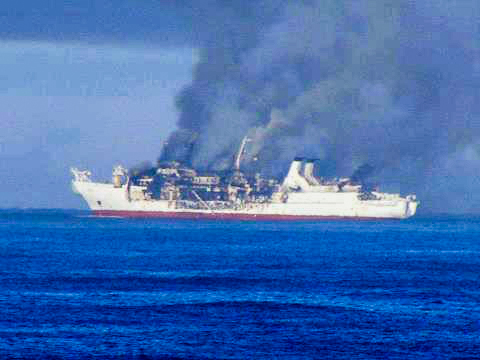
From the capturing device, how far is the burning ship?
18800 cm

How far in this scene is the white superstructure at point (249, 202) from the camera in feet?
615

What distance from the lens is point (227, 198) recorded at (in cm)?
19038

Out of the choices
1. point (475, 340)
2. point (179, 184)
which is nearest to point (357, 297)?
point (475, 340)

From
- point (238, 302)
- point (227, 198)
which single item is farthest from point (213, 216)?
point (238, 302)

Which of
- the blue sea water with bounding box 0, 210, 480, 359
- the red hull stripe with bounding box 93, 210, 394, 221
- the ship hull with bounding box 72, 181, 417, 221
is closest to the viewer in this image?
the blue sea water with bounding box 0, 210, 480, 359

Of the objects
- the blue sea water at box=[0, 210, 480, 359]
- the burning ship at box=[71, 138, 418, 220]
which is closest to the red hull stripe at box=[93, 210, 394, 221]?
the burning ship at box=[71, 138, 418, 220]

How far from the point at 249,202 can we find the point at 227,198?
3389mm

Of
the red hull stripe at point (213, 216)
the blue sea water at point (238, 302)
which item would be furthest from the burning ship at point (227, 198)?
the blue sea water at point (238, 302)

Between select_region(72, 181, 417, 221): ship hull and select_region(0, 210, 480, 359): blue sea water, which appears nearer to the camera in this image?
select_region(0, 210, 480, 359): blue sea water

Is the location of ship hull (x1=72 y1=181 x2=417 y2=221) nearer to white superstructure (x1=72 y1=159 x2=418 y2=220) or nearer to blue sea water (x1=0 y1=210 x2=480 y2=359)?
white superstructure (x1=72 y1=159 x2=418 y2=220)

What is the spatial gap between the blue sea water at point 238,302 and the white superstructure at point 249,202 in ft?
278

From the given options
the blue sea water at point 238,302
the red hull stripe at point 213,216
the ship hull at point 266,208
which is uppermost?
the ship hull at point 266,208

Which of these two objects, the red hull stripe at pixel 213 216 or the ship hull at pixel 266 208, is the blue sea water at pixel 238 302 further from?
the red hull stripe at pixel 213 216

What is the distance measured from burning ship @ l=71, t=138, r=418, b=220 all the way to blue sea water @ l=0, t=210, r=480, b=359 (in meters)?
85.3
